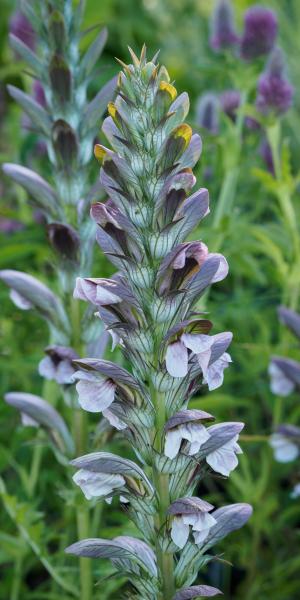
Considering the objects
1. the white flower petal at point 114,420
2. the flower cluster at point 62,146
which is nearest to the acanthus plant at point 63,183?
the flower cluster at point 62,146

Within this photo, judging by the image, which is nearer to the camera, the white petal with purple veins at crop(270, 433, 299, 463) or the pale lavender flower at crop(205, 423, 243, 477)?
the pale lavender flower at crop(205, 423, 243, 477)

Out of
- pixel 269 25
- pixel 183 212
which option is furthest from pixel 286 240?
pixel 183 212

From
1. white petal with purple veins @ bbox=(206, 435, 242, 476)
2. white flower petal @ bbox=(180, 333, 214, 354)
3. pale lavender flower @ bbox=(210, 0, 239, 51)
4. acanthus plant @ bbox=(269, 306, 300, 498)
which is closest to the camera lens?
white flower petal @ bbox=(180, 333, 214, 354)

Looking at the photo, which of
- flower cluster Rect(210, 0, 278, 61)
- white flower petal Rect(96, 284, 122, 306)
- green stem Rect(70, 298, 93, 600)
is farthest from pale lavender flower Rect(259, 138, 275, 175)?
white flower petal Rect(96, 284, 122, 306)

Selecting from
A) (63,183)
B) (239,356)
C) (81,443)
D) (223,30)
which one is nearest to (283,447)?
(239,356)

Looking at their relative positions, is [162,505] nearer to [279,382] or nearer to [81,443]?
[81,443]

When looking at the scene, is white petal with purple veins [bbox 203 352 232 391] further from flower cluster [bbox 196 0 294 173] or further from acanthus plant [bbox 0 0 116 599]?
flower cluster [bbox 196 0 294 173]

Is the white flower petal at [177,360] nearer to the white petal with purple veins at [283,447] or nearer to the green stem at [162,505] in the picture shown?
the green stem at [162,505]

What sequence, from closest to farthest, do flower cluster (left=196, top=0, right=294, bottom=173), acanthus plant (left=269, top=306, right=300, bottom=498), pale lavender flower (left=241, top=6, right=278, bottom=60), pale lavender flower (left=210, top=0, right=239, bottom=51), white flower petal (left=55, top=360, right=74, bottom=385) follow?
white flower petal (left=55, top=360, right=74, bottom=385)
acanthus plant (left=269, top=306, right=300, bottom=498)
flower cluster (left=196, top=0, right=294, bottom=173)
pale lavender flower (left=241, top=6, right=278, bottom=60)
pale lavender flower (left=210, top=0, right=239, bottom=51)
